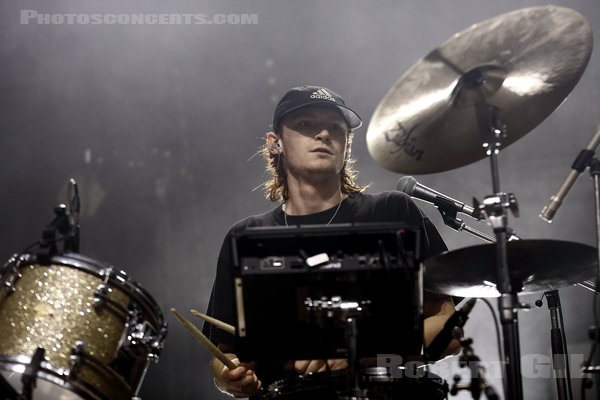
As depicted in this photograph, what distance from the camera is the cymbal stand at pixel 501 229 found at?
2.16 m

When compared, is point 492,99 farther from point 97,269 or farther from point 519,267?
point 97,269

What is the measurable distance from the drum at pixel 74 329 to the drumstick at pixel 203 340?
0.29 metres

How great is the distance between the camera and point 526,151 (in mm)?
4078

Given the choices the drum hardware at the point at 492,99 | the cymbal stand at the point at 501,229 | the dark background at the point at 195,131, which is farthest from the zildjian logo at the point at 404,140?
the dark background at the point at 195,131

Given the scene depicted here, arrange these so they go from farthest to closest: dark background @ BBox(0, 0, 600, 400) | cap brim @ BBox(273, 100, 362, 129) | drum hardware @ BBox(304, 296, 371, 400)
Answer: dark background @ BBox(0, 0, 600, 400) → cap brim @ BBox(273, 100, 362, 129) → drum hardware @ BBox(304, 296, 371, 400)

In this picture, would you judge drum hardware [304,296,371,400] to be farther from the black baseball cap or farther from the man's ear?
the man's ear

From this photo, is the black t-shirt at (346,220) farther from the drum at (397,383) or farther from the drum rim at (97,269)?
the drum at (397,383)

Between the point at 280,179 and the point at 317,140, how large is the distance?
45cm

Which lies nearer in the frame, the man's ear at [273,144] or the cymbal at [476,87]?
the cymbal at [476,87]

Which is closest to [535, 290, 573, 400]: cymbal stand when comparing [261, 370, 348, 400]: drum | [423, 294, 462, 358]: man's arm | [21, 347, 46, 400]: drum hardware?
[423, 294, 462, 358]: man's arm

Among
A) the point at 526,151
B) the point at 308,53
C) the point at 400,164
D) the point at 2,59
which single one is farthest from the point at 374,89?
the point at 2,59

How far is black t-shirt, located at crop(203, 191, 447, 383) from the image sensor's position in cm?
292

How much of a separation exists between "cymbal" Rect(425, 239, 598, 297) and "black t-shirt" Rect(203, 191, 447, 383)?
1.55 feet

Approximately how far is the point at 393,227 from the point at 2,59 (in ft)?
9.68
